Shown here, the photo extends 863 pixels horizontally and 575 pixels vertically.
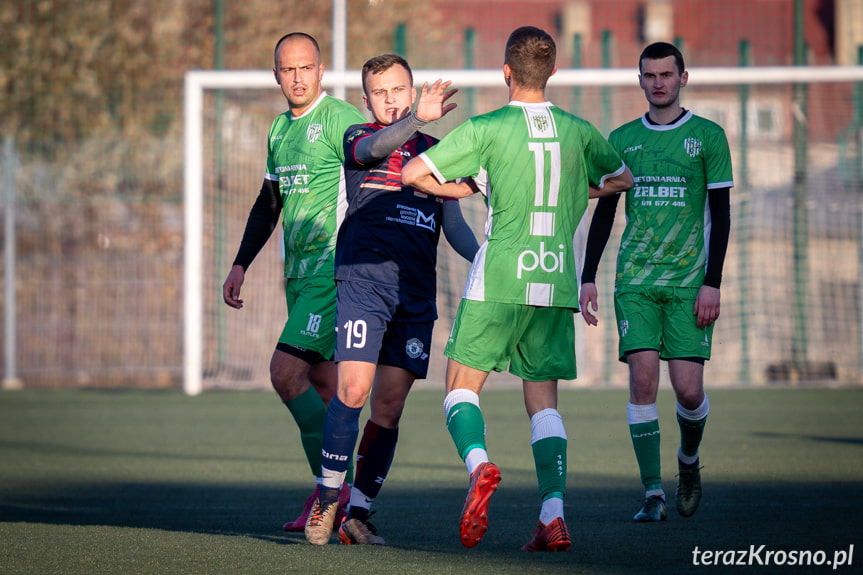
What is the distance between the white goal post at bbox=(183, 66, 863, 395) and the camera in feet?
40.5

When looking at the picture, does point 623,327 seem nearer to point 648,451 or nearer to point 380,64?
point 648,451

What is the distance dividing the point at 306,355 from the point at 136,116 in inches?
508

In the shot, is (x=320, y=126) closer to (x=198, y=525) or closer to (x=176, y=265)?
(x=198, y=525)

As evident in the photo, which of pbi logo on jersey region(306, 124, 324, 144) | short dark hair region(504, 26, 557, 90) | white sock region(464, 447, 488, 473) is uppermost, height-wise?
short dark hair region(504, 26, 557, 90)

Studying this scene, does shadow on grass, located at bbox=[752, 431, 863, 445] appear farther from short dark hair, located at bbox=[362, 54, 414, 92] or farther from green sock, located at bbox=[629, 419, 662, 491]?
short dark hair, located at bbox=[362, 54, 414, 92]

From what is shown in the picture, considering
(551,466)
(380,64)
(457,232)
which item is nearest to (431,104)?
(380,64)

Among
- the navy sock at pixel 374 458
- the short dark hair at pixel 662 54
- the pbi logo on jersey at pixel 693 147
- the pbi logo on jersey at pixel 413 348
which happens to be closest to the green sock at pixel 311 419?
the navy sock at pixel 374 458

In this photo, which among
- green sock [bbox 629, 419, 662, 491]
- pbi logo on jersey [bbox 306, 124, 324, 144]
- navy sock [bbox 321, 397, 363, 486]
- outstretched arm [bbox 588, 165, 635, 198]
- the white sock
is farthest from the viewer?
green sock [bbox 629, 419, 662, 491]

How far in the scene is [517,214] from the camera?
430cm

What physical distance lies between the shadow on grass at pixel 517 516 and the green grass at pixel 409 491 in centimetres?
1

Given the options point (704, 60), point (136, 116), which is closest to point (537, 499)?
point (704, 60)

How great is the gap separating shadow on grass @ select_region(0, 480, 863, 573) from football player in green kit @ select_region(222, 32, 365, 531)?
49cm

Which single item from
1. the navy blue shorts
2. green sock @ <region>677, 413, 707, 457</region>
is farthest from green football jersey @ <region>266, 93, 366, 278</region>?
green sock @ <region>677, 413, 707, 457</region>

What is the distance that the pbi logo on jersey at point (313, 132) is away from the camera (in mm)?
5285
